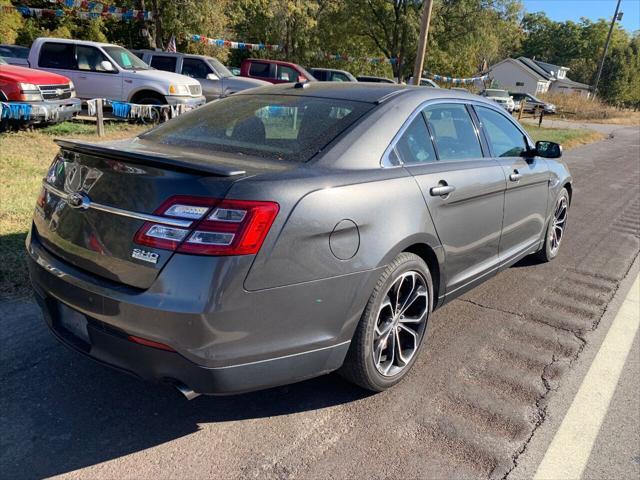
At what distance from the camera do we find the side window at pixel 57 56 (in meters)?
11.9

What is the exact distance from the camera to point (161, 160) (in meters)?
2.31

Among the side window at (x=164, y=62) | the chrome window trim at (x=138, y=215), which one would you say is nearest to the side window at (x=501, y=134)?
the chrome window trim at (x=138, y=215)

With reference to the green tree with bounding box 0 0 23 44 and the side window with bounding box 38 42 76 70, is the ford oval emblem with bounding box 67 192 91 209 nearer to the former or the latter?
the side window with bounding box 38 42 76 70

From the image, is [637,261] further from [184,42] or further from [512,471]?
[184,42]

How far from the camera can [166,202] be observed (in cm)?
222

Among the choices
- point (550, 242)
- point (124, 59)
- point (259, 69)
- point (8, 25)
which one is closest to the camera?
point (550, 242)

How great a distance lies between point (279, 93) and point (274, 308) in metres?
1.76

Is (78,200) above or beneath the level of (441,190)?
beneath

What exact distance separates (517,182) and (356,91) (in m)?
1.64

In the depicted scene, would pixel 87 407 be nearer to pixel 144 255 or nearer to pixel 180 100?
pixel 144 255

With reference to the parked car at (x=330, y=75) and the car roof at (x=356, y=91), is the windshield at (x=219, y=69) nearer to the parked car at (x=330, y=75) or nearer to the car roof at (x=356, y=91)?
the parked car at (x=330, y=75)

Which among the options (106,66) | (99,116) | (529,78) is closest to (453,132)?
(99,116)

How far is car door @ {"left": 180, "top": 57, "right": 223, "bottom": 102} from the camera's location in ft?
49.4

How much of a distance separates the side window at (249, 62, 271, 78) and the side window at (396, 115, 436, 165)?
15723mm
